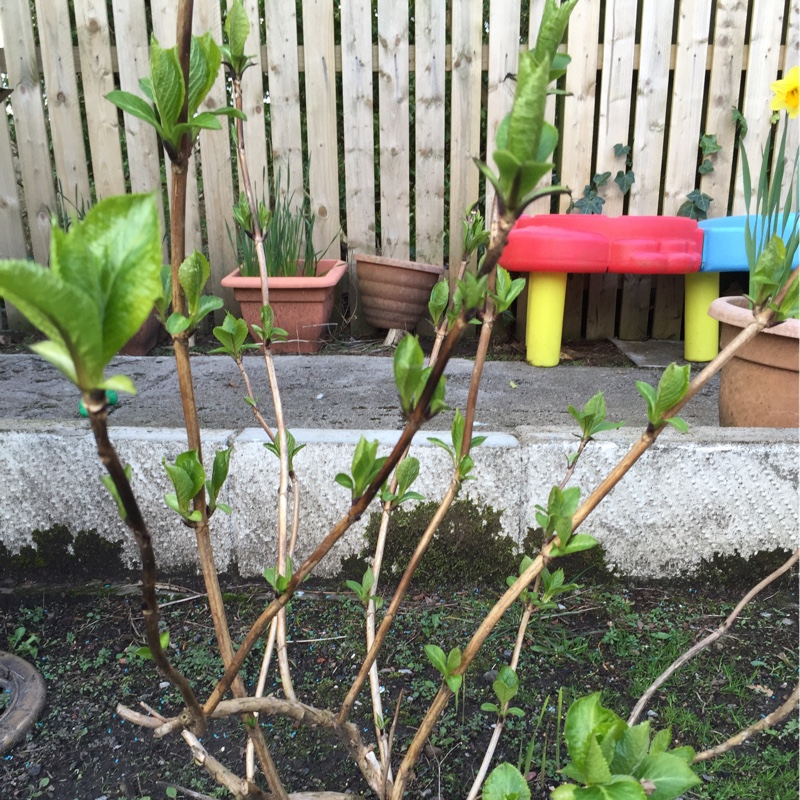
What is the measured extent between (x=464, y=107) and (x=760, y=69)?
5.01 ft

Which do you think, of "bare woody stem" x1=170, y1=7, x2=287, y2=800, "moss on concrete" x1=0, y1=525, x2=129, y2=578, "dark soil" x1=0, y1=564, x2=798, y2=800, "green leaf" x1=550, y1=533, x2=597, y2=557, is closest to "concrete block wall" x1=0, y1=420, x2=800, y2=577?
"moss on concrete" x1=0, y1=525, x2=129, y2=578

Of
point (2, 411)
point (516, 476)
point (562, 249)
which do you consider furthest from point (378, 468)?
point (562, 249)

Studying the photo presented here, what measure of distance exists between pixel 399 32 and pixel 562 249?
1551 millimetres

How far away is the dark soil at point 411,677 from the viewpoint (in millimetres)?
1223

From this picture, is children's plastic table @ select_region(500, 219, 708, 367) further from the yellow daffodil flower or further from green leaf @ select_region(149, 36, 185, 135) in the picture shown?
green leaf @ select_region(149, 36, 185, 135)

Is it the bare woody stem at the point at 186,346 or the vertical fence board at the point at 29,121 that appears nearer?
the bare woody stem at the point at 186,346

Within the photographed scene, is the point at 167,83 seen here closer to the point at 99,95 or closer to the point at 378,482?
the point at 378,482

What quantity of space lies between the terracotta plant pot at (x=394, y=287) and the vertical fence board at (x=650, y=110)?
1.15 metres

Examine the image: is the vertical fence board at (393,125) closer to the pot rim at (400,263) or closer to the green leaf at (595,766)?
the pot rim at (400,263)

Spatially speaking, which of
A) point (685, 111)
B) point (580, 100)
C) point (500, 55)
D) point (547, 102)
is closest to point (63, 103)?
point (500, 55)

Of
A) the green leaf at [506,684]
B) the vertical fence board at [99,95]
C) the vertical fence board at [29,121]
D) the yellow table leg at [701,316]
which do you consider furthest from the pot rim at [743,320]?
the vertical fence board at [29,121]

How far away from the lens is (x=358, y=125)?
3725mm

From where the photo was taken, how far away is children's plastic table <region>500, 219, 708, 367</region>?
3037 millimetres

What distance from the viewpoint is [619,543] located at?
1.72 m
